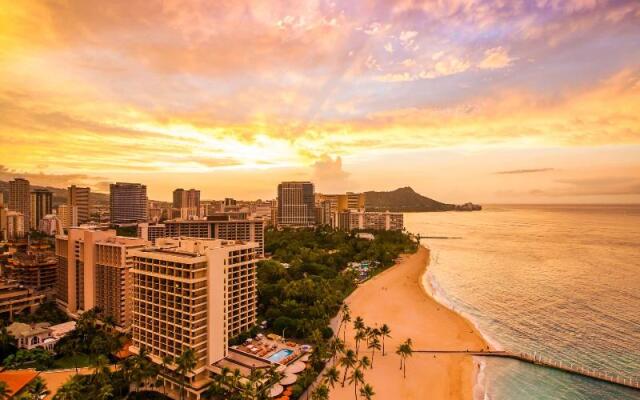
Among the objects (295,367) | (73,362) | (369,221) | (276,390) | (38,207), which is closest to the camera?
(276,390)

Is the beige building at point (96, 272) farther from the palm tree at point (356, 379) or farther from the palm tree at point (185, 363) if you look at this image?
the palm tree at point (356, 379)

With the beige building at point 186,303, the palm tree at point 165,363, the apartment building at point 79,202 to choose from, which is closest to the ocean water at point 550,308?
the beige building at point 186,303

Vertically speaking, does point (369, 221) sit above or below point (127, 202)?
below

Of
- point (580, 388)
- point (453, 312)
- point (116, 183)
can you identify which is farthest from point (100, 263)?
point (116, 183)

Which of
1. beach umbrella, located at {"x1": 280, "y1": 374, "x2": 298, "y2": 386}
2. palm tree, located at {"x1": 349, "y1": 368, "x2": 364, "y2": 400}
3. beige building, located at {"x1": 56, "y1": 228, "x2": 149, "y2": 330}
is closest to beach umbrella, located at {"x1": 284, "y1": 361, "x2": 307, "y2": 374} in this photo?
beach umbrella, located at {"x1": 280, "y1": 374, "x2": 298, "y2": 386}

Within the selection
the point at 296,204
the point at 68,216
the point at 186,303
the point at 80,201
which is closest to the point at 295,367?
the point at 186,303

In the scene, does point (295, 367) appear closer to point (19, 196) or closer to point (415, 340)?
Answer: point (415, 340)

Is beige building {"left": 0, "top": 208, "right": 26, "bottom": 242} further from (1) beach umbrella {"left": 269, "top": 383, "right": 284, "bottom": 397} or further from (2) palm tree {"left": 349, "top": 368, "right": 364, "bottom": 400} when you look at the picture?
(2) palm tree {"left": 349, "top": 368, "right": 364, "bottom": 400}
